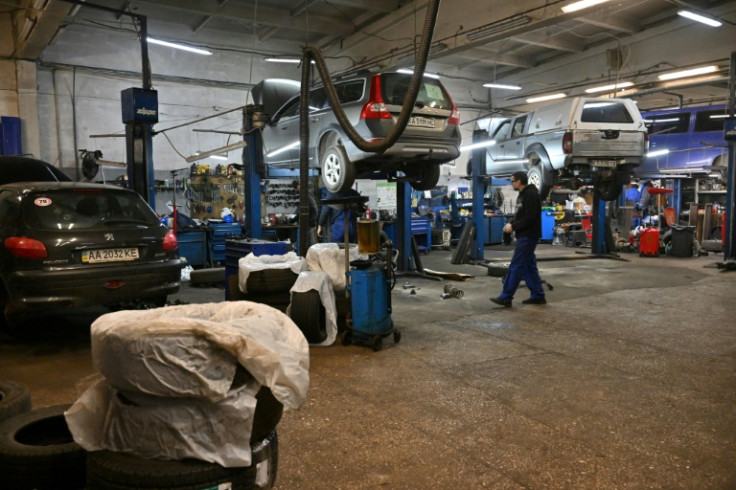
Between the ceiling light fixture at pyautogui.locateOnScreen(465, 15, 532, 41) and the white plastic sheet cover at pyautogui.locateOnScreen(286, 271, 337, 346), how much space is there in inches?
261

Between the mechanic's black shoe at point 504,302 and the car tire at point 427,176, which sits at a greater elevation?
the car tire at point 427,176

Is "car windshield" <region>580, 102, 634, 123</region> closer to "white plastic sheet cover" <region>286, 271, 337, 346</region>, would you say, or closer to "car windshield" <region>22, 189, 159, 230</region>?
"white plastic sheet cover" <region>286, 271, 337, 346</region>

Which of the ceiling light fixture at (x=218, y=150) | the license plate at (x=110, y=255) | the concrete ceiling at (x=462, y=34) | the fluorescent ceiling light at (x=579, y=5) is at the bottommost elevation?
the license plate at (x=110, y=255)

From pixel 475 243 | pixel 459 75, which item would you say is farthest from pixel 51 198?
pixel 459 75

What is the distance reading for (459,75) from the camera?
63.9 ft

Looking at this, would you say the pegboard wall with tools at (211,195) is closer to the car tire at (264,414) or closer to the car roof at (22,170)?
the car roof at (22,170)

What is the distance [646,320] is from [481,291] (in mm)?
2425

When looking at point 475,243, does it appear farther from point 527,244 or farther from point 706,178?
point 706,178

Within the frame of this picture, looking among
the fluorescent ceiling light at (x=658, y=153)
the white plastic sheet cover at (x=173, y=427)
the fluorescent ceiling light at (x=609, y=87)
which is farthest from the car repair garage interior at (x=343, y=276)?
the fluorescent ceiling light at (x=609, y=87)

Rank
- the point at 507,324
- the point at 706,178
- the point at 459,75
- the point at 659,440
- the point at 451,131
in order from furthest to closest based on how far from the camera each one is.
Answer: the point at 459,75
the point at 706,178
the point at 451,131
the point at 507,324
the point at 659,440

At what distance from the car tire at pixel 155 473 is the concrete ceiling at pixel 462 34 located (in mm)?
8686

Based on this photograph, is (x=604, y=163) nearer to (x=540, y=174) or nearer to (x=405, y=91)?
(x=540, y=174)

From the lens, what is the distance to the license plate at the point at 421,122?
6.78 meters

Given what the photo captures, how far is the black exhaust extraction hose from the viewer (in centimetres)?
399
